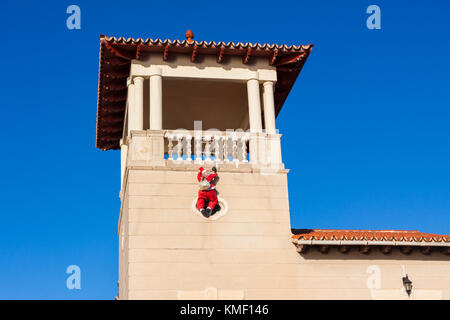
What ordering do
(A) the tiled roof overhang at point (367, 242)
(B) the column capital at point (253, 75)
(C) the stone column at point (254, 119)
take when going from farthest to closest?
(B) the column capital at point (253, 75) → (C) the stone column at point (254, 119) → (A) the tiled roof overhang at point (367, 242)

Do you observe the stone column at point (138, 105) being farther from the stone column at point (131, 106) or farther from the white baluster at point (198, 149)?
the white baluster at point (198, 149)

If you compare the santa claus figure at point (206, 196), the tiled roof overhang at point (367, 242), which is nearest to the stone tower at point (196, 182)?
the santa claus figure at point (206, 196)

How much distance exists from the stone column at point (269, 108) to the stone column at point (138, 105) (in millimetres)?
3683

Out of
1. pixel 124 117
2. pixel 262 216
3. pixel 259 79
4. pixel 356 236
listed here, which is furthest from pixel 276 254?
pixel 124 117

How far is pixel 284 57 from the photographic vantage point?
812 inches

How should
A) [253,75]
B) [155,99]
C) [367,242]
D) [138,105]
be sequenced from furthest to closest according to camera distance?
[253,75], [138,105], [155,99], [367,242]

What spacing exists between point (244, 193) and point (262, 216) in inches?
31.5

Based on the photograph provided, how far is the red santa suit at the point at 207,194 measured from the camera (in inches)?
690

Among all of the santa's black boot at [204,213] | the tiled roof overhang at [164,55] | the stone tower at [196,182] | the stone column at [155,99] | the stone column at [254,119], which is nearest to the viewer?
the stone tower at [196,182]

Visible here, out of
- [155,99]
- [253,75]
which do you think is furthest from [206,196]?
[253,75]

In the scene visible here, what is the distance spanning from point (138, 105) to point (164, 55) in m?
1.72

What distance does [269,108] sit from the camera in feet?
65.6

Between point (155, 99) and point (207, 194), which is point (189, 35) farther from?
point (207, 194)
